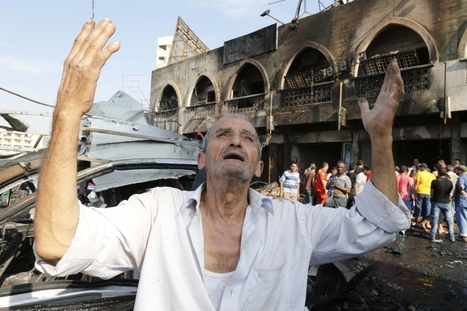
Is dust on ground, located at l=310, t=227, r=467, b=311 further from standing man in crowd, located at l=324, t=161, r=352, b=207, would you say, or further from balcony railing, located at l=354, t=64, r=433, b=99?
balcony railing, located at l=354, t=64, r=433, b=99

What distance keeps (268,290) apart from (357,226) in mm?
536

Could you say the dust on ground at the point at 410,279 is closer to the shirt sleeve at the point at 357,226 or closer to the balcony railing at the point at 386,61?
the shirt sleeve at the point at 357,226

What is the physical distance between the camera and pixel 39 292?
217cm

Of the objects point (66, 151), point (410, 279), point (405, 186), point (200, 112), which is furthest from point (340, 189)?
point (200, 112)

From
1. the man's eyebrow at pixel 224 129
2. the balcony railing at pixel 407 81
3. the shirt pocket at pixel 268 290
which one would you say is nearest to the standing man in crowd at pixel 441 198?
the balcony railing at pixel 407 81

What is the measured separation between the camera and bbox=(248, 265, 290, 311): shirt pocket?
1507 mm

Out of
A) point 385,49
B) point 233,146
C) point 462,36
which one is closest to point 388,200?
point 233,146

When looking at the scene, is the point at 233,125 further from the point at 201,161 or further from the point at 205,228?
the point at 205,228

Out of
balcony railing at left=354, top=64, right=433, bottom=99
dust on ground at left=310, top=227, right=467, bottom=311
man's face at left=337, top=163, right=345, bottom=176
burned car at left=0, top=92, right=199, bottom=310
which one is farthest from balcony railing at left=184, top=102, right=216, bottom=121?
burned car at left=0, top=92, right=199, bottom=310

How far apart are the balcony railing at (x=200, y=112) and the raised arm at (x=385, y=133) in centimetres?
1760

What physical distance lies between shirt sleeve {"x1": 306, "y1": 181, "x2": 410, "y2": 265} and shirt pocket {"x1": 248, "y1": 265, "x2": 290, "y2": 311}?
278 millimetres

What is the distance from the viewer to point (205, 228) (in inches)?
70.2

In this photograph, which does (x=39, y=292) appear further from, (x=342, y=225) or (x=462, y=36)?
(x=462, y=36)

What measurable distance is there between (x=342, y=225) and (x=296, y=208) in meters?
0.26
